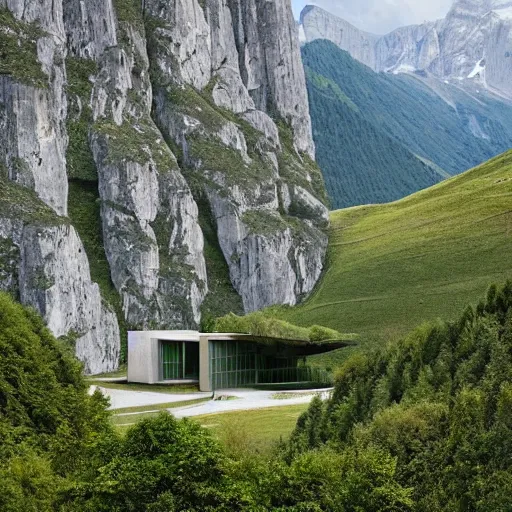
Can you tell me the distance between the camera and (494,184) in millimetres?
131625

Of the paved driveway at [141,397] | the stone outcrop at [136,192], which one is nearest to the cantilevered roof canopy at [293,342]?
the paved driveway at [141,397]

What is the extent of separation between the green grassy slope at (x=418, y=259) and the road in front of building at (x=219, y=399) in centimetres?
2646

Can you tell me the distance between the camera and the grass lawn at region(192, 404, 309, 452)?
108 feet

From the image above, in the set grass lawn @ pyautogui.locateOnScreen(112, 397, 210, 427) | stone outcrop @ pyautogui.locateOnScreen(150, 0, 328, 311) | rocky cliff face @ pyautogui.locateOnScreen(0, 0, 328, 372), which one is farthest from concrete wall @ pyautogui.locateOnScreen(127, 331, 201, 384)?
stone outcrop @ pyautogui.locateOnScreen(150, 0, 328, 311)

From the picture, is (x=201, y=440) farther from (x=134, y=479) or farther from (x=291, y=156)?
(x=291, y=156)

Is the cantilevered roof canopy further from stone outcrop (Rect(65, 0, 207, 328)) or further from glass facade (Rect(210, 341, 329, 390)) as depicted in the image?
stone outcrop (Rect(65, 0, 207, 328))

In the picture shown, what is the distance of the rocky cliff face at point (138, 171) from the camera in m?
108

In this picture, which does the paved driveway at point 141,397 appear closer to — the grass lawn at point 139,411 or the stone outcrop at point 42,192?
the grass lawn at point 139,411

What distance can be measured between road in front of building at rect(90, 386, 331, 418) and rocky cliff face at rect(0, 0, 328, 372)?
3485 cm

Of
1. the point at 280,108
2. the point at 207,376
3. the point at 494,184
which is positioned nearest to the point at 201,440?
the point at 207,376

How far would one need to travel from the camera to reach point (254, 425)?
44719 millimetres

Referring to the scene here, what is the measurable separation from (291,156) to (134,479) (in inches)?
5153

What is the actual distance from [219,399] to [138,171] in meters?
58.4

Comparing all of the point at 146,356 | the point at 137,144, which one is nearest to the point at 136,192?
the point at 137,144
